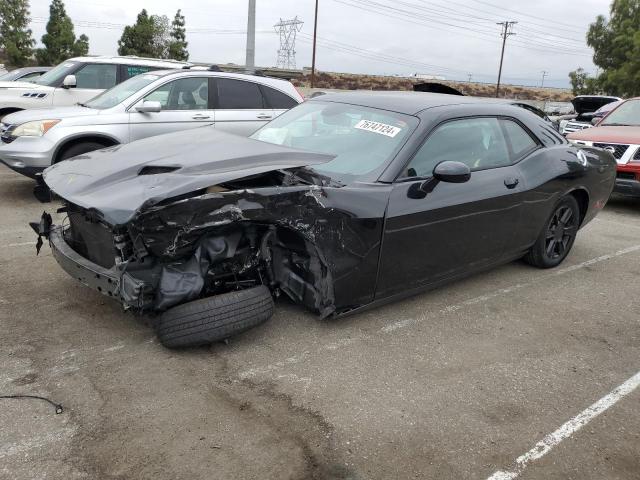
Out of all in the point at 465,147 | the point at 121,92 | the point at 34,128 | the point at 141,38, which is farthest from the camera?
the point at 141,38

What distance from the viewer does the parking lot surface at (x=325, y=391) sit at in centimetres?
243

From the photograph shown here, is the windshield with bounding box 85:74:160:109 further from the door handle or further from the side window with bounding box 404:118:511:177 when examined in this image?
the door handle

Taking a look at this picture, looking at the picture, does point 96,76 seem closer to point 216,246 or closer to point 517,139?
point 216,246

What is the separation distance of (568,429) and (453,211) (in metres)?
1.62

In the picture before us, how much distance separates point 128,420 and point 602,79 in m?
36.9

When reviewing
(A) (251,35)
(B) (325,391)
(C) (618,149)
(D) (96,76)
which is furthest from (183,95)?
(A) (251,35)

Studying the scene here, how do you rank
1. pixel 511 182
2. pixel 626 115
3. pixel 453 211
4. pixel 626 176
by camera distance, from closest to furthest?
1. pixel 453 211
2. pixel 511 182
3. pixel 626 176
4. pixel 626 115

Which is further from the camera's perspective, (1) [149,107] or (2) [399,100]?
(1) [149,107]

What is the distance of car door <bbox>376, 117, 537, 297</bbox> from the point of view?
11.8 ft

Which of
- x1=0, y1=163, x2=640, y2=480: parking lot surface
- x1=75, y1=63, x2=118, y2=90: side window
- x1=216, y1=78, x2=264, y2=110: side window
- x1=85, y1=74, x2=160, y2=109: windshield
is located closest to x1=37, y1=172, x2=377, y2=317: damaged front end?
x1=0, y1=163, x2=640, y2=480: parking lot surface

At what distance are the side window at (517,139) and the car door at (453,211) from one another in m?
0.06

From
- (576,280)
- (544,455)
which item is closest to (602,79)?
(576,280)

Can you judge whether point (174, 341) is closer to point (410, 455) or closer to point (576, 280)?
point (410, 455)

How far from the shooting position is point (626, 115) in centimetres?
937
